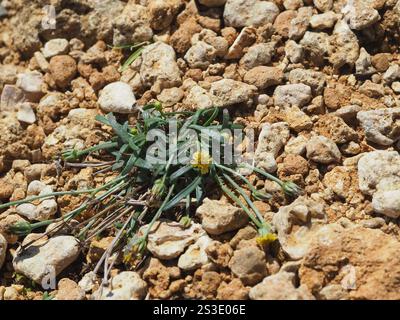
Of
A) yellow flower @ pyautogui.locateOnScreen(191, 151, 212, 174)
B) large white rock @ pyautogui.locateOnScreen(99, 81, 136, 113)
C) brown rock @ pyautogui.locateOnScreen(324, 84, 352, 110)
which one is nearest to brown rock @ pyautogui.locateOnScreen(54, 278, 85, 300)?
yellow flower @ pyautogui.locateOnScreen(191, 151, 212, 174)

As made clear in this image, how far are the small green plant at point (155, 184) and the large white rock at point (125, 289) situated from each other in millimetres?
93

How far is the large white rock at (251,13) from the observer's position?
11.8ft

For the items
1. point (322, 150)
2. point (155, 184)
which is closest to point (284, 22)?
point (322, 150)

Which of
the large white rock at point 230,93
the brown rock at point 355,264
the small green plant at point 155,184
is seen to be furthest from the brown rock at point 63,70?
the brown rock at point 355,264

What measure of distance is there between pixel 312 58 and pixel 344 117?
17.6 inches

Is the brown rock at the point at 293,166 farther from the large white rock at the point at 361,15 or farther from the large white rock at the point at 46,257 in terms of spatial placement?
the large white rock at the point at 46,257

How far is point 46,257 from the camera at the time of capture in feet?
9.80

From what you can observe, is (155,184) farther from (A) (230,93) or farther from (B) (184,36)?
(B) (184,36)

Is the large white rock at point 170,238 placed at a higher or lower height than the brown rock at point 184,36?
lower

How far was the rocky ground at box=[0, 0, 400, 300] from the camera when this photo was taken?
270 centimetres

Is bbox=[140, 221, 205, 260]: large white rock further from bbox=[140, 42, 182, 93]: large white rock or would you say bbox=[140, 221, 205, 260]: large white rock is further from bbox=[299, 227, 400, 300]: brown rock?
bbox=[140, 42, 182, 93]: large white rock

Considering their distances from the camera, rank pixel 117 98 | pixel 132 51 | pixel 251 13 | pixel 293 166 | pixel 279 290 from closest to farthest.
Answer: pixel 279 290 → pixel 293 166 → pixel 117 98 → pixel 251 13 → pixel 132 51

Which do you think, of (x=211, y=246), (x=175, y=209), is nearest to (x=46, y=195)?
(x=175, y=209)

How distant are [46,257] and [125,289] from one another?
526 mm
